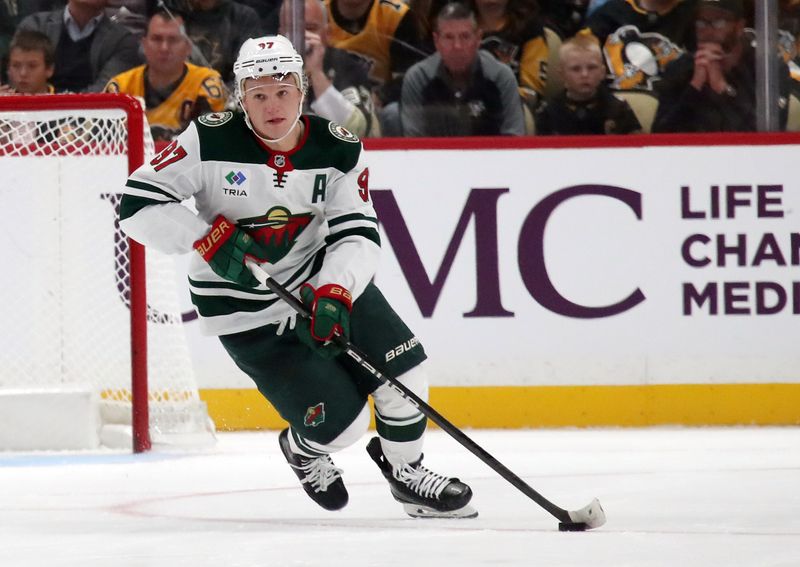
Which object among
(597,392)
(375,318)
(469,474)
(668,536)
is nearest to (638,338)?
(597,392)

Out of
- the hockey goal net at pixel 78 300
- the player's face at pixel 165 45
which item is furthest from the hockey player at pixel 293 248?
the player's face at pixel 165 45

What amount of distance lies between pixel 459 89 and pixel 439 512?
240 centimetres

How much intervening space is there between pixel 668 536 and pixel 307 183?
1.07 meters

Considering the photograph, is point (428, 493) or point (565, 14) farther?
point (565, 14)

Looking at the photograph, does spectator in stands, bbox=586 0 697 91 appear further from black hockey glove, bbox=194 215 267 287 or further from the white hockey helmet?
black hockey glove, bbox=194 215 267 287

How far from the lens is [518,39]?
5207 mm

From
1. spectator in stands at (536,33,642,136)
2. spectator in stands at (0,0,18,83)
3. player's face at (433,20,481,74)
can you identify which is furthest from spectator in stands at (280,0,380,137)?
spectator in stands at (0,0,18,83)

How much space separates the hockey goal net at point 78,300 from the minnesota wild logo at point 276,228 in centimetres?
162

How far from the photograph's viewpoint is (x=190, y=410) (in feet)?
15.5

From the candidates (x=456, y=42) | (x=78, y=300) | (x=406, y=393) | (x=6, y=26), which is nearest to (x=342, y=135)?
(x=406, y=393)

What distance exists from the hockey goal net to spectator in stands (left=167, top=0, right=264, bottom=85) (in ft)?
1.70

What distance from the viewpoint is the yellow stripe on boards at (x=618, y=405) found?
16.7 ft

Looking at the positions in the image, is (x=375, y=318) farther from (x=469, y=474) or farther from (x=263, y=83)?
(x=469, y=474)

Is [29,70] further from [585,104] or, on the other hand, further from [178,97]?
[585,104]
